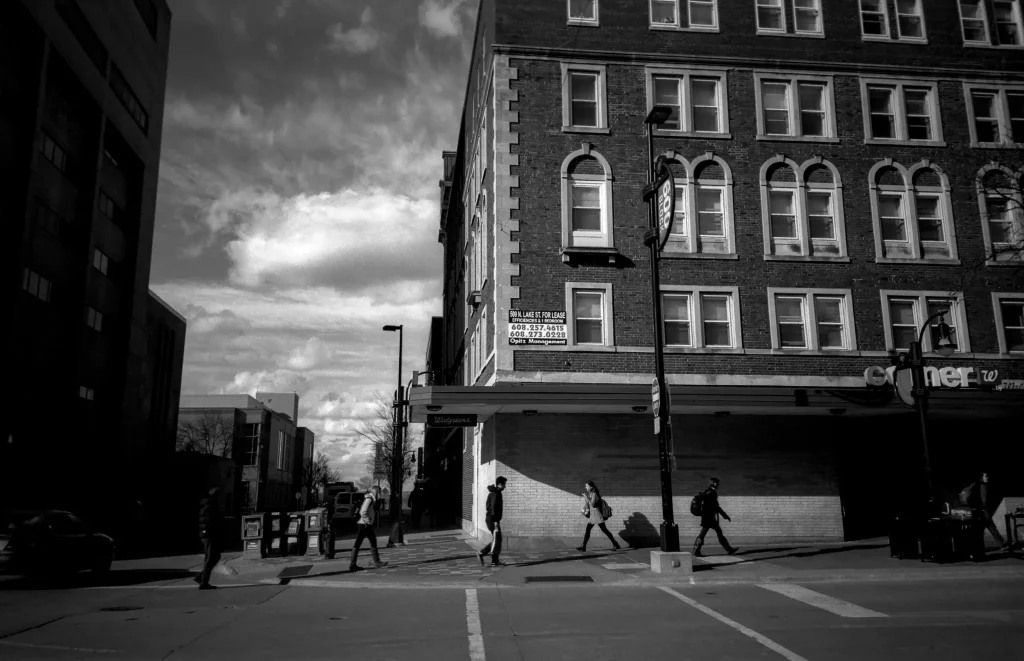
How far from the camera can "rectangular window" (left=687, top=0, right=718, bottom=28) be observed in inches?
949

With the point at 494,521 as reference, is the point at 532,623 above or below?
below

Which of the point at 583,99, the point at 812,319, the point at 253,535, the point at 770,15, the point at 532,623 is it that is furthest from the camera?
the point at 770,15

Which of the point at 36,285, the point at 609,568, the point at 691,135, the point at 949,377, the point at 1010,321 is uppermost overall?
the point at 691,135

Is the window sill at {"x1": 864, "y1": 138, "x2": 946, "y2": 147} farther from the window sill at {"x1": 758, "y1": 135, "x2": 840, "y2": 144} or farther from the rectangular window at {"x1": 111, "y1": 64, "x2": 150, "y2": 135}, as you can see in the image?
the rectangular window at {"x1": 111, "y1": 64, "x2": 150, "y2": 135}

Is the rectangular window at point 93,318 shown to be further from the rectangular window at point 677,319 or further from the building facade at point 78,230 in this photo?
the rectangular window at point 677,319

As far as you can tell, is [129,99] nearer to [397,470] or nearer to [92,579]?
A: [397,470]

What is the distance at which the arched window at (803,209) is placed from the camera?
2281 cm

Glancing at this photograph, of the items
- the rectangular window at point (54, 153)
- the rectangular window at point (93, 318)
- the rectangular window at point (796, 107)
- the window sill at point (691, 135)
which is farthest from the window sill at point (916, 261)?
the rectangular window at point (93, 318)

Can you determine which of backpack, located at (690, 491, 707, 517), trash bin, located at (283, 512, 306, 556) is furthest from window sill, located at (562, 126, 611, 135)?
trash bin, located at (283, 512, 306, 556)

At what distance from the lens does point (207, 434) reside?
94.6 metres

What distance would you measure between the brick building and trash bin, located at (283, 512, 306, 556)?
4287mm

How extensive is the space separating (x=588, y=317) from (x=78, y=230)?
100.0ft

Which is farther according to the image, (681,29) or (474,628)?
(681,29)

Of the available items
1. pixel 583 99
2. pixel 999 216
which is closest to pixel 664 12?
pixel 583 99
